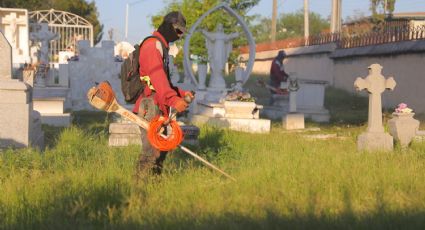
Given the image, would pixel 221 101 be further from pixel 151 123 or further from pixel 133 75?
pixel 151 123

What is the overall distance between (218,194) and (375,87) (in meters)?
4.99

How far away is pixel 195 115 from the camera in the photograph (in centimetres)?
1458

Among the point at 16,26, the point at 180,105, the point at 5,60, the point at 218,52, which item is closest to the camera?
the point at 180,105

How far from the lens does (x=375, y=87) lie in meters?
9.35

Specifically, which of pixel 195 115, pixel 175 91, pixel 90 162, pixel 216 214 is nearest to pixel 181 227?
pixel 216 214

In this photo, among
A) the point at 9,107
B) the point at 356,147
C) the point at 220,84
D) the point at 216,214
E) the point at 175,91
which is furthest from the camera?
the point at 220,84

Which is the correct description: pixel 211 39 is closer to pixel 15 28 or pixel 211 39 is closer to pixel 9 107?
pixel 9 107

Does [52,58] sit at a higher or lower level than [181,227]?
higher

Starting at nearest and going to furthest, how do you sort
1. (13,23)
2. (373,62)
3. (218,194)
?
(218,194), (373,62), (13,23)

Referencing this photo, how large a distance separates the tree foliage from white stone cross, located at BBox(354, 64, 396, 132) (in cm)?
3961

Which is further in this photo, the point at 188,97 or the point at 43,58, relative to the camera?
the point at 43,58

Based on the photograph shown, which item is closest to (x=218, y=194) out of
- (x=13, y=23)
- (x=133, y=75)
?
(x=133, y=75)

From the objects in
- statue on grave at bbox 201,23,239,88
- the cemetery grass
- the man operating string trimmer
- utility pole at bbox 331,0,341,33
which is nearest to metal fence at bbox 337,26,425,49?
utility pole at bbox 331,0,341,33

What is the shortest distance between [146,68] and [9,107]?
2947 mm
